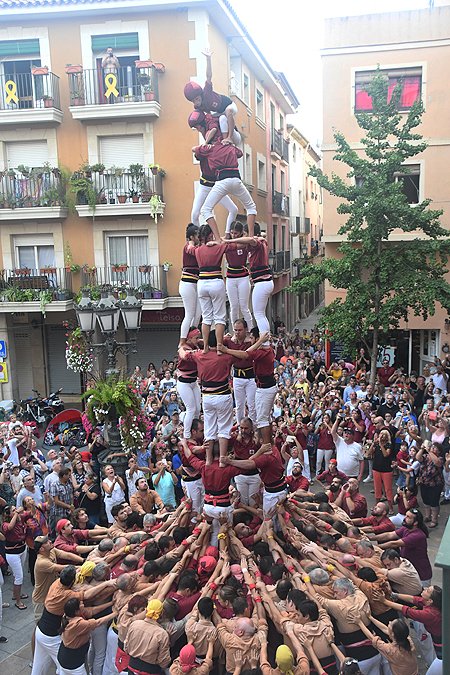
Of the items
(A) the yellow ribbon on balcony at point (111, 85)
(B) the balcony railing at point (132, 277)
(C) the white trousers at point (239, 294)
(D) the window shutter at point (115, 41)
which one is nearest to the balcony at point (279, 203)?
(B) the balcony railing at point (132, 277)

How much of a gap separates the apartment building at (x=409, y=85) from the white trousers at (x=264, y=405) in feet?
40.5

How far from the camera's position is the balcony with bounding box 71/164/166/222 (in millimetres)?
20047

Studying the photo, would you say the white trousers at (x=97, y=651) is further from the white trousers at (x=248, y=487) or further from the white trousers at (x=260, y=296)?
the white trousers at (x=260, y=296)

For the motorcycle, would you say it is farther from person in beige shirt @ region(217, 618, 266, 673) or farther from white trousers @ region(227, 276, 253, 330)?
person in beige shirt @ region(217, 618, 266, 673)

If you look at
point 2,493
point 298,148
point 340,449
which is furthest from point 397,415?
point 298,148

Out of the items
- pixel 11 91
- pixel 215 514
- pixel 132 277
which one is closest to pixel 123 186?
pixel 132 277

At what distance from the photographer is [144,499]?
9.74m

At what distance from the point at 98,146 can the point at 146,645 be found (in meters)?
17.2

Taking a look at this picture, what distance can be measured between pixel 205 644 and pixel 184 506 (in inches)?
106

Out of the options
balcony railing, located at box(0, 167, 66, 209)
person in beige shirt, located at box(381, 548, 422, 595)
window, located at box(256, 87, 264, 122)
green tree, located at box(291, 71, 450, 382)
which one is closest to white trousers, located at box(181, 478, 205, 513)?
person in beige shirt, located at box(381, 548, 422, 595)

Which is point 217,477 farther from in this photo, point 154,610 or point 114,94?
point 114,94

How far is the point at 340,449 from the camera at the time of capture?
11680 millimetres

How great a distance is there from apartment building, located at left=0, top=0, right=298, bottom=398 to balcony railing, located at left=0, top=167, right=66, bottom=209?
0.11ft

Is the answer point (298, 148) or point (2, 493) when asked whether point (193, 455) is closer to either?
point (2, 493)
